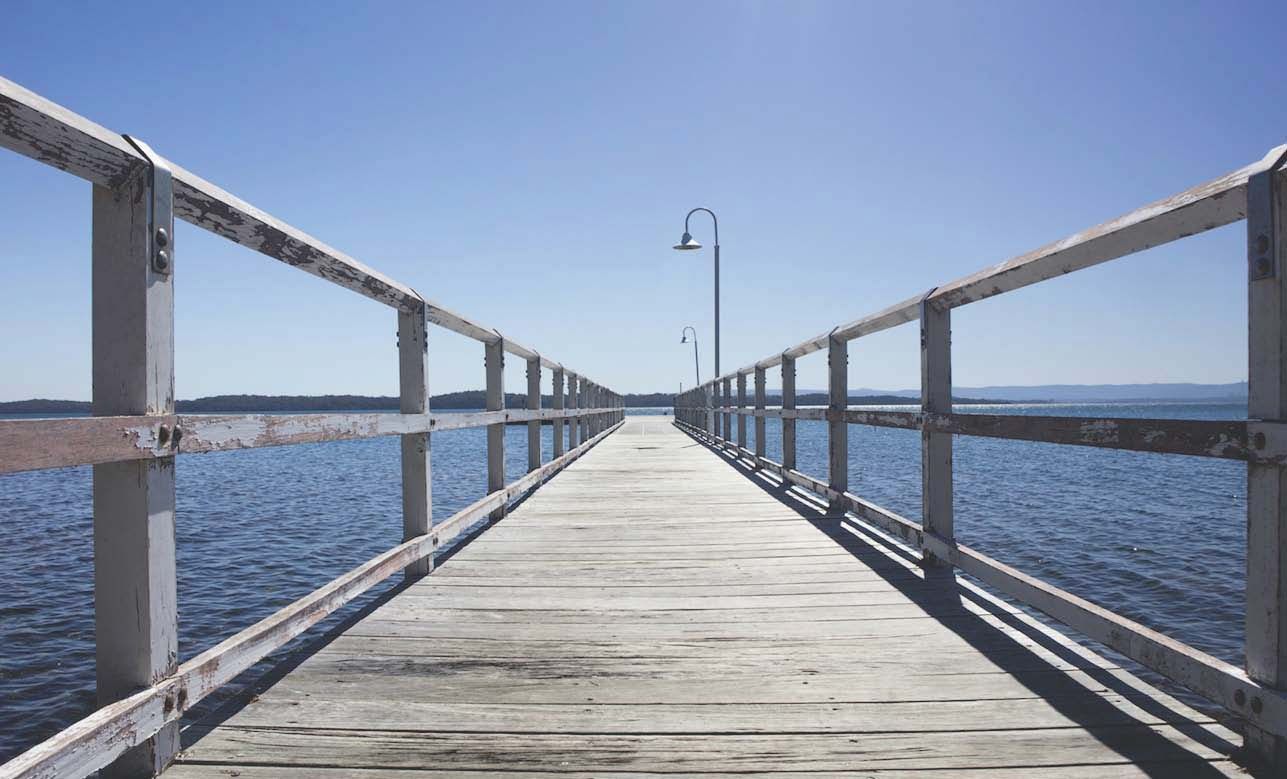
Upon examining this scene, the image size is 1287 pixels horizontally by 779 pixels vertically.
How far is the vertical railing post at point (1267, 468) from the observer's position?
151 centimetres

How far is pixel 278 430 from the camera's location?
203 centimetres

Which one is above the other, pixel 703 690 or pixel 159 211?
pixel 159 211

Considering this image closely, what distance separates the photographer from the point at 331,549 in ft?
29.3

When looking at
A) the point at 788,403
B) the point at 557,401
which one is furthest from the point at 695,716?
the point at 557,401

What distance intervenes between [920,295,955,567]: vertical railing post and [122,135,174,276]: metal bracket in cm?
280

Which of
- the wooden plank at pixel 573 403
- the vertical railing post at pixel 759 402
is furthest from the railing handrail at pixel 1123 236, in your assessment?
the wooden plank at pixel 573 403

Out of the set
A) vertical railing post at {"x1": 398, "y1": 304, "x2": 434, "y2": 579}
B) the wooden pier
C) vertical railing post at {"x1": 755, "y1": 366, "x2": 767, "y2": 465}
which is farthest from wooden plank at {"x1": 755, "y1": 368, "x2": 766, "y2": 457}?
vertical railing post at {"x1": 398, "y1": 304, "x2": 434, "y2": 579}

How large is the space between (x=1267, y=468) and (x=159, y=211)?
2425 mm

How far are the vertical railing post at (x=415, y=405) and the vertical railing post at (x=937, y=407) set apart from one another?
7.23 ft

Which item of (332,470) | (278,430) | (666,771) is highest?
(278,430)

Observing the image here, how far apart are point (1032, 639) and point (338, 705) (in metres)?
2.15

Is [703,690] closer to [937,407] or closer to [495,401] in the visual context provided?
[937,407]

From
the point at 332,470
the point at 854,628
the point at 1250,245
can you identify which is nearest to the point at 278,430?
the point at 854,628

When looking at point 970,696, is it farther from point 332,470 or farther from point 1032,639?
point 332,470
